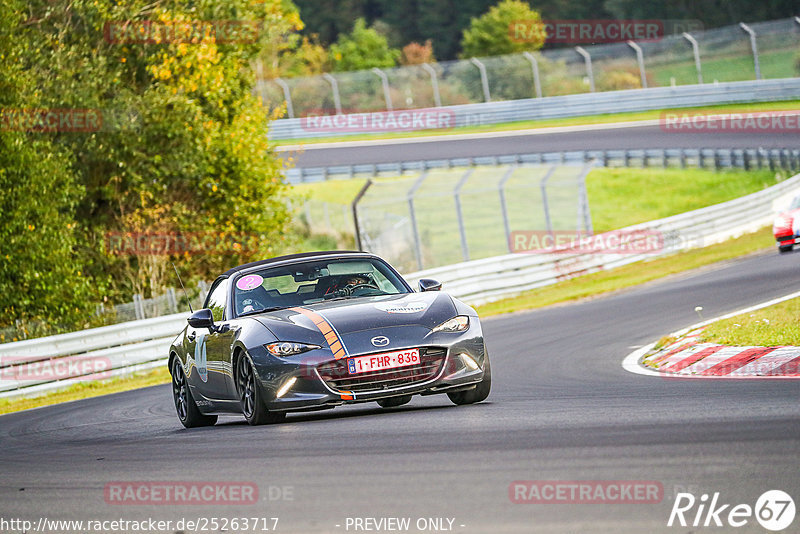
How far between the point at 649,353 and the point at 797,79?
34744mm

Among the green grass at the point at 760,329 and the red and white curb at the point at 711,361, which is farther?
the green grass at the point at 760,329

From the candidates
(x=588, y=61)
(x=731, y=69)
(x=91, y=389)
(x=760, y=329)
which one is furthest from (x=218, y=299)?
(x=731, y=69)

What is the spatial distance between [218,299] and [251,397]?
1.68 m

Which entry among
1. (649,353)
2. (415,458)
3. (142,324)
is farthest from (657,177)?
(415,458)

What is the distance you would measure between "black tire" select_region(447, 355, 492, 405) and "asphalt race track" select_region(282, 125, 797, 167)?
104 ft

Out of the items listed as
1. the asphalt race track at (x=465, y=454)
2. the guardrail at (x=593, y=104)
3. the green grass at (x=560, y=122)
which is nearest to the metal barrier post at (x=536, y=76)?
the guardrail at (x=593, y=104)

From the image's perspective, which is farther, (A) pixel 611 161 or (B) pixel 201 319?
(A) pixel 611 161

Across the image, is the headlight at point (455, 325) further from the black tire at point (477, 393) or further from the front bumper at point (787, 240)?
the front bumper at point (787, 240)

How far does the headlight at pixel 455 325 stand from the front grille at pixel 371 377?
261 mm

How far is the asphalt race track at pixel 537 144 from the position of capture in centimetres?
4112

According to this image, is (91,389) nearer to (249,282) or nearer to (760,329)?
(249,282)

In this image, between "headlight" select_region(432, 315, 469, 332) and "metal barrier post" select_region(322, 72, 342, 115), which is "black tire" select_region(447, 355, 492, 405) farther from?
"metal barrier post" select_region(322, 72, 342, 115)

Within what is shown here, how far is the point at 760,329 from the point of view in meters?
11.8

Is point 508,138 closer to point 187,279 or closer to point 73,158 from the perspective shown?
point 187,279
